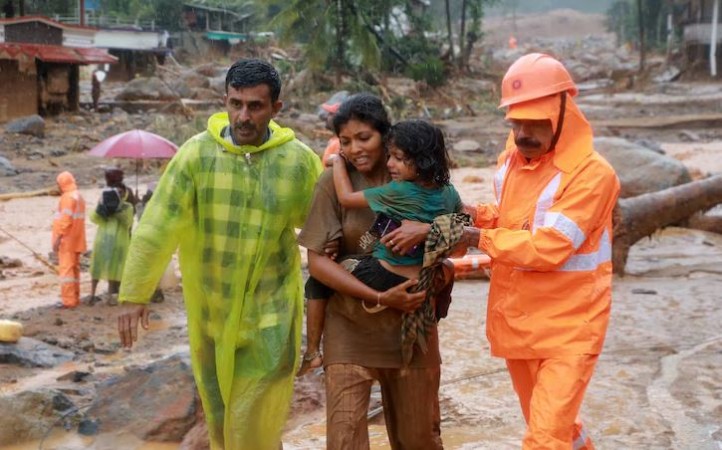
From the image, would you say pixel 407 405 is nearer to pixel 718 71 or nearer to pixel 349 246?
pixel 349 246

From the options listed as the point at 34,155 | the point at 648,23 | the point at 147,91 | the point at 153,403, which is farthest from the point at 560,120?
the point at 648,23

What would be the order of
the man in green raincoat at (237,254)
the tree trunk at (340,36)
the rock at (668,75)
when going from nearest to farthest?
the man in green raincoat at (237,254) → the tree trunk at (340,36) → the rock at (668,75)

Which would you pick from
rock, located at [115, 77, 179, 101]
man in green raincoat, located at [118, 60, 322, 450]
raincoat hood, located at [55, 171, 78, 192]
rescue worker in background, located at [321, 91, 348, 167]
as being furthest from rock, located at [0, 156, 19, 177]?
man in green raincoat, located at [118, 60, 322, 450]

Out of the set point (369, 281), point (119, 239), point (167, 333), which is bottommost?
point (167, 333)

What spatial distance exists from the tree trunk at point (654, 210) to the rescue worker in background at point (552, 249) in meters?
5.82

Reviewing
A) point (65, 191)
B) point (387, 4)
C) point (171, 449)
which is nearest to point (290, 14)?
point (387, 4)

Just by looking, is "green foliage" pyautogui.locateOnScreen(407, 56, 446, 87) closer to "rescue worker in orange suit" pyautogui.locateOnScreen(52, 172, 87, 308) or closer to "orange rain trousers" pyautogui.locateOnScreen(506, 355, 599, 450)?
"rescue worker in orange suit" pyautogui.locateOnScreen(52, 172, 87, 308)

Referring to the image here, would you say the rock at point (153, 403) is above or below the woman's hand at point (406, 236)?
below

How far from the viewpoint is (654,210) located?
387 inches

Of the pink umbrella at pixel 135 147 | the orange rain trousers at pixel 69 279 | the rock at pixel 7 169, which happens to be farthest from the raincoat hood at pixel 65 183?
the rock at pixel 7 169

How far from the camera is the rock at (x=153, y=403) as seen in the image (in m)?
5.80

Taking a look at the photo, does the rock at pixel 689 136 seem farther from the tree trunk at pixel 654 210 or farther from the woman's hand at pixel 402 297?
the woman's hand at pixel 402 297

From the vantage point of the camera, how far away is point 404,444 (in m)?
3.80

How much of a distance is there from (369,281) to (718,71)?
37143 millimetres
